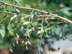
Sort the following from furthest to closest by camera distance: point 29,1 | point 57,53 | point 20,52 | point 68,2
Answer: point 20,52, point 57,53, point 68,2, point 29,1

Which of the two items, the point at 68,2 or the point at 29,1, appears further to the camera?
the point at 68,2

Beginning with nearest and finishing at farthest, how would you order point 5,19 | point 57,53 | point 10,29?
point 5,19
point 10,29
point 57,53

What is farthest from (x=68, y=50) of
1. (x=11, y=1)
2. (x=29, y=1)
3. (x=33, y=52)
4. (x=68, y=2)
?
(x=11, y=1)

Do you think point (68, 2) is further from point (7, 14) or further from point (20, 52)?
point (20, 52)

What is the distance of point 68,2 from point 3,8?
3.97 feet

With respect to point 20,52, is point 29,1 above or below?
above

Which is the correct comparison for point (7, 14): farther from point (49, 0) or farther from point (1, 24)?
point (49, 0)

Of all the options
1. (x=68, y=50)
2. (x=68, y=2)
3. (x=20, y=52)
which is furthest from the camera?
(x=20, y=52)

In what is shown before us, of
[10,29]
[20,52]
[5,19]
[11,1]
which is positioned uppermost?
[11,1]

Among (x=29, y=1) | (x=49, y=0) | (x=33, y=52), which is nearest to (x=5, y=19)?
(x=29, y=1)

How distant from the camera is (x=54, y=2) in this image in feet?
7.01

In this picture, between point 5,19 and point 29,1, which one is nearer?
A: point 5,19

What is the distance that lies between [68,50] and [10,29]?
4040mm

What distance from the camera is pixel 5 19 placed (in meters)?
1.13
